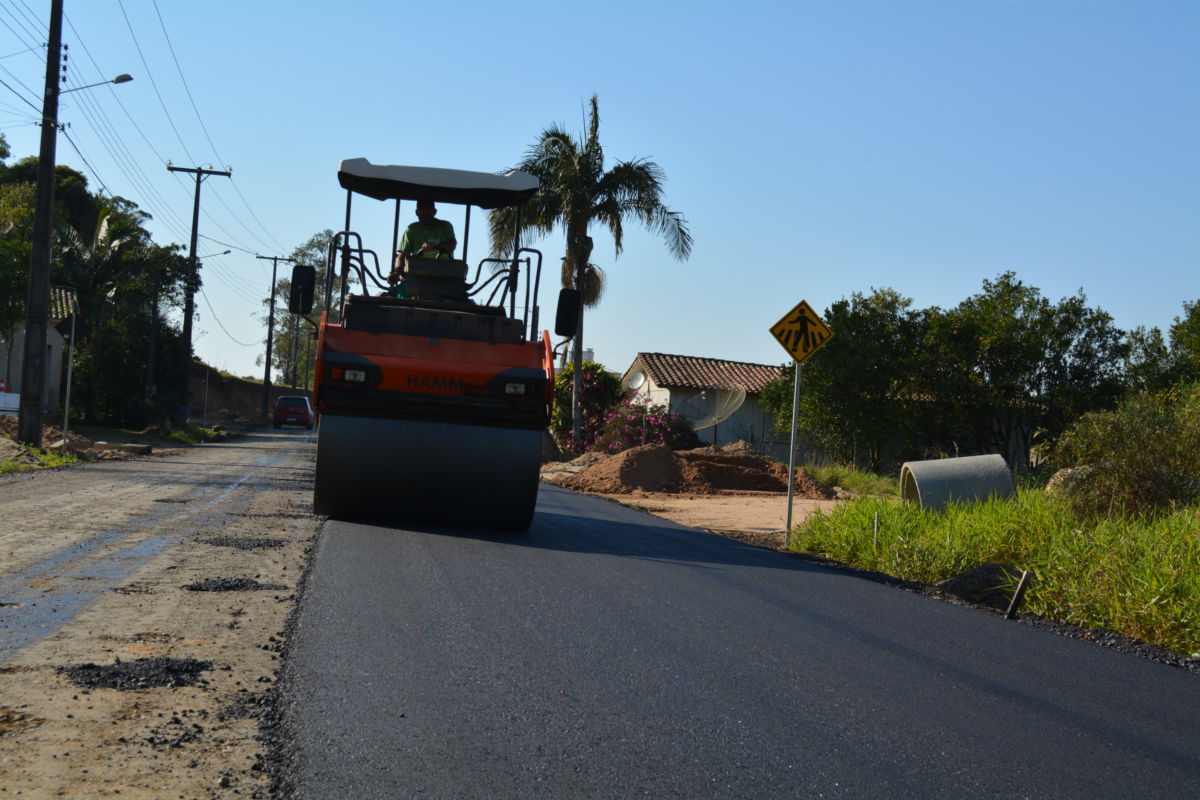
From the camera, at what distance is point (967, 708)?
5.18 meters

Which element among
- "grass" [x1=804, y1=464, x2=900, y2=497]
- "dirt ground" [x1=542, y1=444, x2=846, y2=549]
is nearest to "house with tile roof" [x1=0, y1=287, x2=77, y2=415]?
"dirt ground" [x1=542, y1=444, x2=846, y2=549]

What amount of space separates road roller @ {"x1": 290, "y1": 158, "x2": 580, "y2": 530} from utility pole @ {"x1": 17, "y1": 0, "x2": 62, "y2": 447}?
1321 cm

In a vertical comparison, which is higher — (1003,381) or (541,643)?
(1003,381)

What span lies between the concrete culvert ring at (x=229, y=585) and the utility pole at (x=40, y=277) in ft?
53.3

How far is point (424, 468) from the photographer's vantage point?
10773 millimetres

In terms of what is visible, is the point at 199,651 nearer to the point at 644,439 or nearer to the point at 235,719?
the point at 235,719

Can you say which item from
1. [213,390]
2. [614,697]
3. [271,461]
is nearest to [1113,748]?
[614,697]

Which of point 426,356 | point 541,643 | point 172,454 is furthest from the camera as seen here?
point 172,454

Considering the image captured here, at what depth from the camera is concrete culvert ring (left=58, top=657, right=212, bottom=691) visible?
194 inches

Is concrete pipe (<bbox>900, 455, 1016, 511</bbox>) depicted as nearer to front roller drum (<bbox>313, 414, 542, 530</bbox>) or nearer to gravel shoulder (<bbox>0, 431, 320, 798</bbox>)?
front roller drum (<bbox>313, 414, 542, 530</bbox>)

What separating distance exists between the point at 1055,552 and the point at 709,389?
118 feet

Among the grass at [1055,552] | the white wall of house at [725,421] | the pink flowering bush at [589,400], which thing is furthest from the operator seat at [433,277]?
the white wall of house at [725,421]

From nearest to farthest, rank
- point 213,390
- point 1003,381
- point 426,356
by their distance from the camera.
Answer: point 426,356 < point 1003,381 < point 213,390

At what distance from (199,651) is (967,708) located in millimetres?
3512
